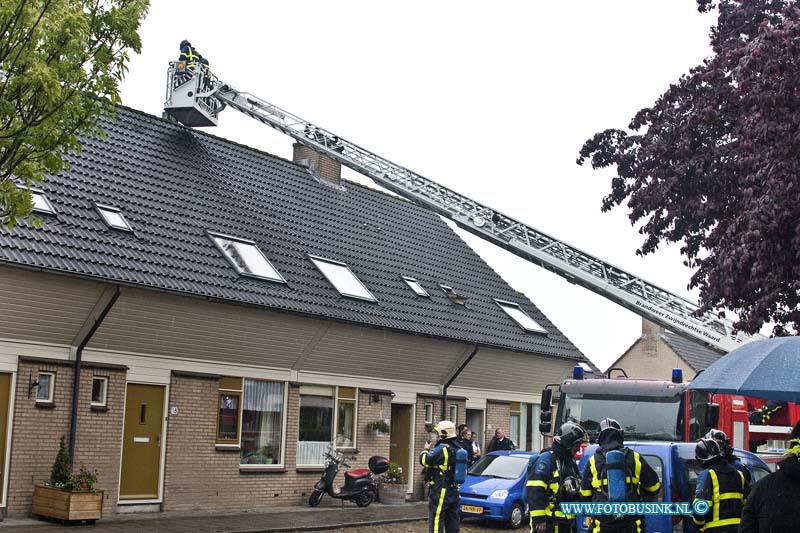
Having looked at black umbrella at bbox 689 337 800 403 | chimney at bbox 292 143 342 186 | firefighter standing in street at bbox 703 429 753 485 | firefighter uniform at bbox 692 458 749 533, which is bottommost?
firefighter uniform at bbox 692 458 749 533

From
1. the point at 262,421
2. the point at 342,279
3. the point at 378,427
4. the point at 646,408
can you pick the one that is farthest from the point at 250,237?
the point at 646,408

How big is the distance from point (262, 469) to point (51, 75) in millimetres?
12433

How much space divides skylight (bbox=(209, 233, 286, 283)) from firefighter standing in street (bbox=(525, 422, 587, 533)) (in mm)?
10825

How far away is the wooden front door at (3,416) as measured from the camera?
1659 cm

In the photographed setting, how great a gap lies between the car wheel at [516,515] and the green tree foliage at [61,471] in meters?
8.22

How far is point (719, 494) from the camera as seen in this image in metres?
A: 10.4

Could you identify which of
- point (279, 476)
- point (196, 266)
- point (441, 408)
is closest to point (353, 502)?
point (279, 476)

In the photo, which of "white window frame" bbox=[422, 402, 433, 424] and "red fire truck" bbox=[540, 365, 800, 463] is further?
"white window frame" bbox=[422, 402, 433, 424]

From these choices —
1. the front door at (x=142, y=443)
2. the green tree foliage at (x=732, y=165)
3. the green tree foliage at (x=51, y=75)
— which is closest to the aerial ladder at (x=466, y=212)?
the green tree foliage at (x=732, y=165)

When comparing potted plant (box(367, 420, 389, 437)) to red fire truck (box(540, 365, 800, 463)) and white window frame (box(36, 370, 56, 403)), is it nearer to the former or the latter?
red fire truck (box(540, 365, 800, 463))

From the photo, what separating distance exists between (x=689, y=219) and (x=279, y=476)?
9.66m

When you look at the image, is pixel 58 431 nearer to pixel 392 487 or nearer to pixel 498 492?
pixel 498 492

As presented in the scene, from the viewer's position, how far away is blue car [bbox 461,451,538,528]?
20.1m

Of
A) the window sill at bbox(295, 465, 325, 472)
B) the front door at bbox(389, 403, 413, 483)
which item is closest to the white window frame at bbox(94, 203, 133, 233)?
the window sill at bbox(295, 465, 325, 472)
